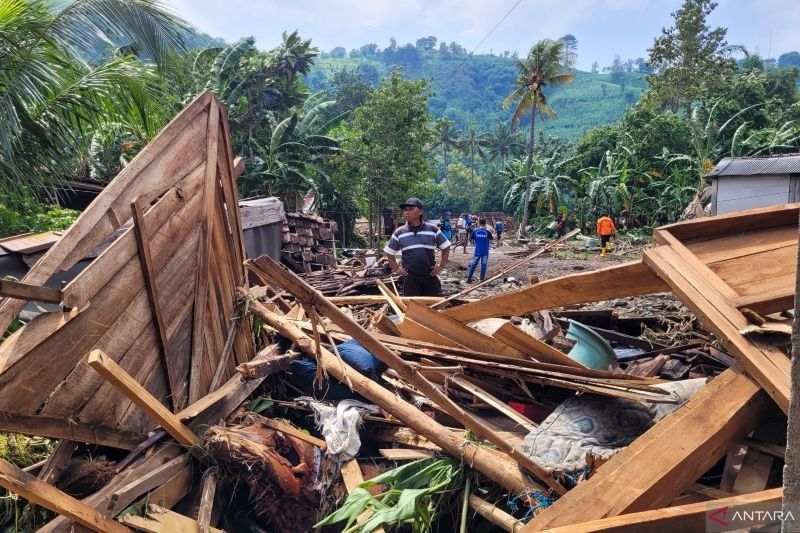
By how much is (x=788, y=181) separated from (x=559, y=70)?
40.9 ft

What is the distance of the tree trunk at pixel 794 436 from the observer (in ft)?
3.74

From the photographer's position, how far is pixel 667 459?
6.84 ft

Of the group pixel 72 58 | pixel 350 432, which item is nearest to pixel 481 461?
pixel 350 432

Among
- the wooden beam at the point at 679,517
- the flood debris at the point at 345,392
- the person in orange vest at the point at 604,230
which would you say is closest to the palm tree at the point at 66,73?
the flood debris at the point at 345,392

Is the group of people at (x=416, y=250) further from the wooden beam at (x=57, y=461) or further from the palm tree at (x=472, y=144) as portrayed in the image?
the palm tree at (x=472, y=144)

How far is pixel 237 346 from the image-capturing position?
3.90 meters

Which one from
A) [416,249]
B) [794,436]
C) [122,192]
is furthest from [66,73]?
[794,436]

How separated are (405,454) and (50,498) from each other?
1.67m

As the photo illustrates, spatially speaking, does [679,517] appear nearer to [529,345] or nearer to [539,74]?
[529,345]

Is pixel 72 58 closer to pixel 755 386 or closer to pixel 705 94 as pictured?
pixel 755 386

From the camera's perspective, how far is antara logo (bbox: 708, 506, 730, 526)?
1801 mm

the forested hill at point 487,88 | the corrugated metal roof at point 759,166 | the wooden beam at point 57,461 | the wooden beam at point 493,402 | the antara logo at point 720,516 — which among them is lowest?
the wooden beam at point 493,402

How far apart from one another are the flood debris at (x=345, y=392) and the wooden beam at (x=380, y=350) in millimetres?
10

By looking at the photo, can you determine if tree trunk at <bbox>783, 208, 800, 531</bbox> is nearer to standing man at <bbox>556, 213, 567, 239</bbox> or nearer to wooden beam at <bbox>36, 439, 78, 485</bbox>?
wooden beam at <bbox>36, 439, 78, 485</bbox>
